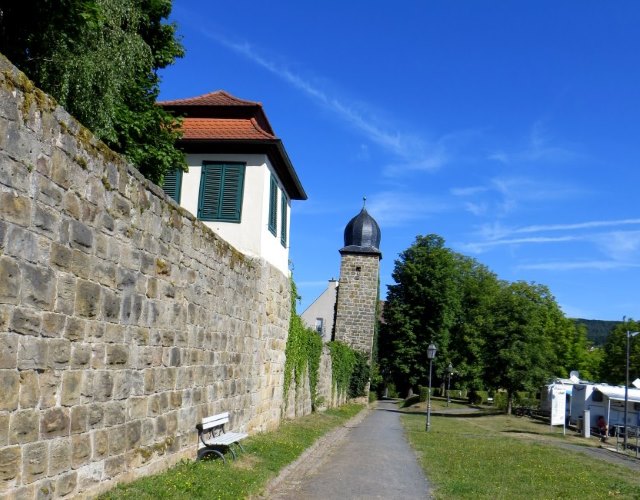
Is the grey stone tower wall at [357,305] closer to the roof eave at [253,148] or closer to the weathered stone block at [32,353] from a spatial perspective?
the roof eave at [253,148]

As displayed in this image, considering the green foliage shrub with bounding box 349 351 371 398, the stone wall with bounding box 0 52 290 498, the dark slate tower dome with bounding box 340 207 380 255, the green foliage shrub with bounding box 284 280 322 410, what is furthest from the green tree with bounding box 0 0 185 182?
the dark slate tower dome with bounding box 340 207 380 255

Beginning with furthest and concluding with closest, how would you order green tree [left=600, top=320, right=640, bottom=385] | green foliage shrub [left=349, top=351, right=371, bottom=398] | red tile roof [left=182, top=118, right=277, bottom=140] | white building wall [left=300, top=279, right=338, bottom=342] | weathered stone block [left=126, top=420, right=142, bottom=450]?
1. white building wall [left=300, top=279, right=338, bottom=342]
2. green tree [left=600, top=320, right=640, bottom=385]
3. green foliage shrub [left=349, top=351, right=371, bottom=398]
4. red tile roof [left=182, top=118, right=277, bottom=140]
5. weathered stone block [left=126, top=420, right=142, bottom=450]

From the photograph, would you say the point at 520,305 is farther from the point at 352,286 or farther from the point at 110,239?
the point at 110,239

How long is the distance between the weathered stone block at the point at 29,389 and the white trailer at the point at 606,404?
1173 inches

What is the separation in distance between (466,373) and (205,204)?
131 feet

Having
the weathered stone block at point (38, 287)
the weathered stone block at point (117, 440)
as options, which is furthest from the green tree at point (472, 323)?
the weathered stone block at point (38, 287)

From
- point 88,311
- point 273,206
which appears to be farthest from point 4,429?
point 273,206

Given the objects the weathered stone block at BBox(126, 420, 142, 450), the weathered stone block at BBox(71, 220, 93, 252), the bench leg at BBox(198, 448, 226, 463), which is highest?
the weathered stone block at BBox(71, 220, 93, 252)

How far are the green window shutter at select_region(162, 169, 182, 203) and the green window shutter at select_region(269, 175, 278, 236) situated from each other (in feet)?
7.00

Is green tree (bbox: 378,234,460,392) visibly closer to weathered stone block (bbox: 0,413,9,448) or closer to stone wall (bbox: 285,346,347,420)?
stone wall (bbox: 285,346,347,420)

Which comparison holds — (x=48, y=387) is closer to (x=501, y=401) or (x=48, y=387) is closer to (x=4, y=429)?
(x=4, y=429)

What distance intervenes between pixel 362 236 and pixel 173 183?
113 ft

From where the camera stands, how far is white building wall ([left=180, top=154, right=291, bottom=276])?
14984mm

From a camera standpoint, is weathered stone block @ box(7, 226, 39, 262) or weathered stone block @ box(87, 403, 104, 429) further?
weathered stone block @ box(87, 403, 104, 429)
